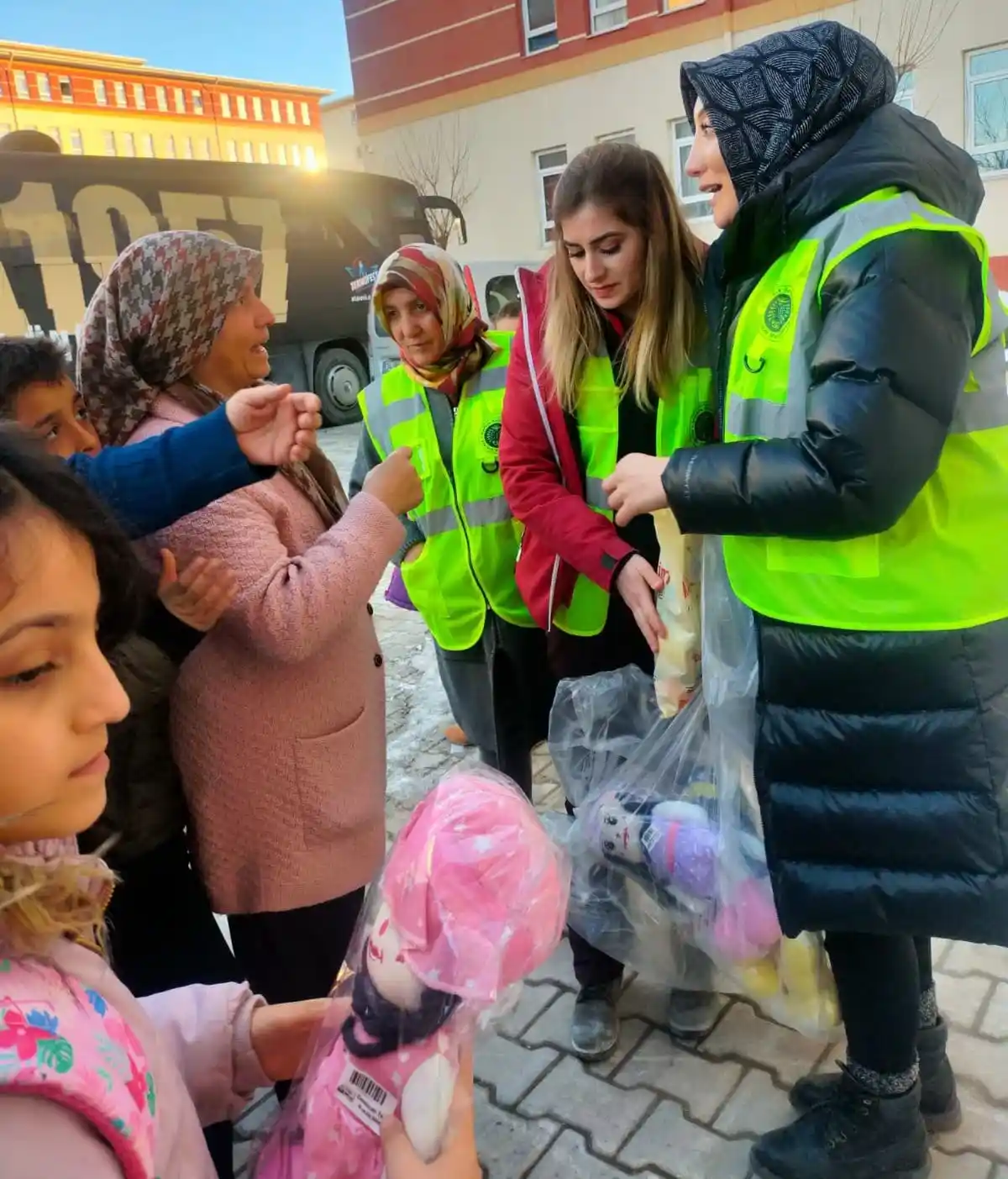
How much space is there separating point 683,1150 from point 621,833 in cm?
57

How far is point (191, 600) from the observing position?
1283 millimetres

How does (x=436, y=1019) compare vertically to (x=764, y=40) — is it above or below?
below

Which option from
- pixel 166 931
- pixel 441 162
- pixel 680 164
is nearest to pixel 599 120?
pixel 680 164

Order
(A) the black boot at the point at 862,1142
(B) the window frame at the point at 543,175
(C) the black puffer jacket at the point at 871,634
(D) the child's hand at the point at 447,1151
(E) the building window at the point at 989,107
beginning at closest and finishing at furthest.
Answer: (D) the child's hand at the point at 447,1151 < (C) the black puffer jacket at the point at 871,634 < (A) the black boot at the point at 862,1142 < (E) the building window at the point at 989,107 < (B) the window frame at the point at 543,175

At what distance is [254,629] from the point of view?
1.34 meters

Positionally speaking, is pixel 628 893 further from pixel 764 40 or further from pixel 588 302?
pixel 764 40

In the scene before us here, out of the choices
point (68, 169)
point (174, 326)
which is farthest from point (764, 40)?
point (68, 169)

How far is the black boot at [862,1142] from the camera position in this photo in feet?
4.95

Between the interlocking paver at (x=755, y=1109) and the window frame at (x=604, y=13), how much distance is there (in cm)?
1286

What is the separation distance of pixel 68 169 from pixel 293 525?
9999mm

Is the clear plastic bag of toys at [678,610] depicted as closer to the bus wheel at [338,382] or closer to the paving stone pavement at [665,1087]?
the paving stone pavement at [665,1087]

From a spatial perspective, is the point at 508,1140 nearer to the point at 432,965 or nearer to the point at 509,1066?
the point at 509,1066

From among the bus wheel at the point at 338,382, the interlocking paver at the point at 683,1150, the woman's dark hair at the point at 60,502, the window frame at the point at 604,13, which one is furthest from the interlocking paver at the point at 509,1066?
the window frame at the point at 604,13

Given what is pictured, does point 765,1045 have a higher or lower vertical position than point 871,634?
lower
